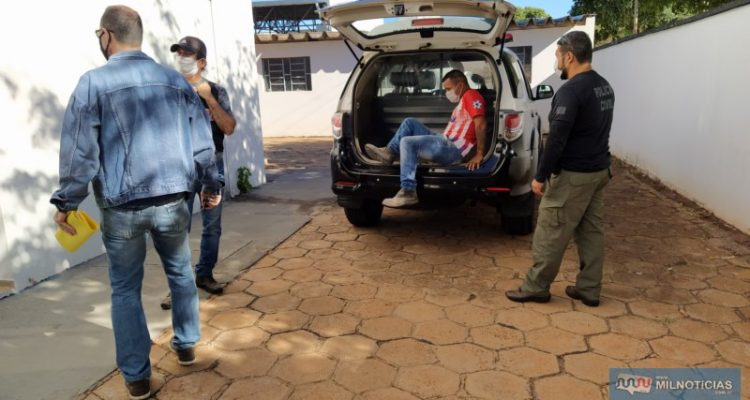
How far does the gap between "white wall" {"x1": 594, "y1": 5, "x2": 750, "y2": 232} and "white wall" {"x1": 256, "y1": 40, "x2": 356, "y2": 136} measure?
7284 mm

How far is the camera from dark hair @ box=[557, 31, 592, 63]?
301cm


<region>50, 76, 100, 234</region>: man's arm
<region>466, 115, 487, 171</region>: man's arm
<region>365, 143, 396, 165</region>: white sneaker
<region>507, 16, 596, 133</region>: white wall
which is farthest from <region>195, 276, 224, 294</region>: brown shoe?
<region>507, 16, 596, 133</region>: white wall

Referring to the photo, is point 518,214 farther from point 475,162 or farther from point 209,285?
point 209,285

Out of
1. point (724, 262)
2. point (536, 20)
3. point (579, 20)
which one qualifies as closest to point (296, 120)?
point (536, 20)

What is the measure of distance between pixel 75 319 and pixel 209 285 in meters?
0.83

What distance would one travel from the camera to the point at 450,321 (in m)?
3.19

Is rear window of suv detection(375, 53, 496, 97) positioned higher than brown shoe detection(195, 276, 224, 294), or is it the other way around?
rear window of suv detection(375, 53, 496, 97)

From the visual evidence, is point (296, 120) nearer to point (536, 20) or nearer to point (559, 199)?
point (536, 20)

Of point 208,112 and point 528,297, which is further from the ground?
point 208,112

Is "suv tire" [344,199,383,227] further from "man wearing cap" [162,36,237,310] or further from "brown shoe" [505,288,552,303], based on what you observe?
"brown shoe" [505,288,552,303]

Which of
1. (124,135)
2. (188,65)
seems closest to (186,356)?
(124,135)

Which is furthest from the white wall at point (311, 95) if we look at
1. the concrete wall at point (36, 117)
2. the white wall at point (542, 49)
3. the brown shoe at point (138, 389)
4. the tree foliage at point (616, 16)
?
the tree foliage at point (616, 16)

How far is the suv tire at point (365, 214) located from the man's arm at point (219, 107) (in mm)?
1743

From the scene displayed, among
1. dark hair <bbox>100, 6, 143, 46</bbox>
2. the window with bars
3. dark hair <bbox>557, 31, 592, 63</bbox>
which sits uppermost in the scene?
the window with bars
